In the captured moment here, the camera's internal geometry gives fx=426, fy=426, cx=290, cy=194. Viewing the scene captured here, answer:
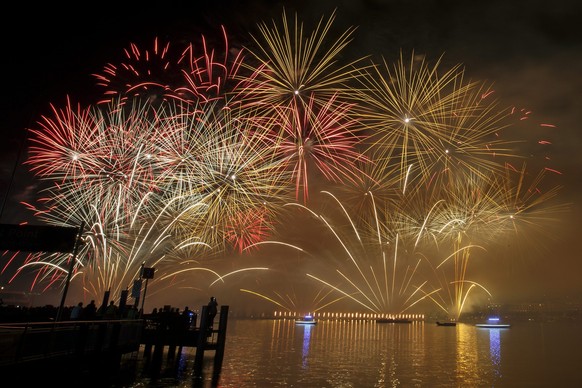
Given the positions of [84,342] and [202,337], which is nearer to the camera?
[84,342]

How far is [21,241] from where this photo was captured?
16281 mm

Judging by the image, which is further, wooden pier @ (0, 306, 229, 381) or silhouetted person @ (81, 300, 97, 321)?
silhouetted person @ (81, 300, 97, 321)

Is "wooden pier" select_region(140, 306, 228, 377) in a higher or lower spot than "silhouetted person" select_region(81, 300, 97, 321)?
lower

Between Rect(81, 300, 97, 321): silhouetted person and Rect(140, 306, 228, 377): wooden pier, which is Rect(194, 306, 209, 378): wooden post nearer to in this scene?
Rect(140, 306, 228, 377): wooden pier

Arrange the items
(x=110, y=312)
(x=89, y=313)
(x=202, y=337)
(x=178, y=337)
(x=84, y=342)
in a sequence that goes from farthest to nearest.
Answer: (x=178, y=337) < (x=202, y=337) < (x=110, y=312) < (x=89, y=313) < (x=84, y=342)

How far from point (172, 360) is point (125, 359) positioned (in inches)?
149

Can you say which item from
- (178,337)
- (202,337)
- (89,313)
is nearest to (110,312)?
(89,313)

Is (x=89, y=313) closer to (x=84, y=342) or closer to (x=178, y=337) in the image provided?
(x=84, y=342)

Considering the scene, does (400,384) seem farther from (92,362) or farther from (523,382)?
(92,362)

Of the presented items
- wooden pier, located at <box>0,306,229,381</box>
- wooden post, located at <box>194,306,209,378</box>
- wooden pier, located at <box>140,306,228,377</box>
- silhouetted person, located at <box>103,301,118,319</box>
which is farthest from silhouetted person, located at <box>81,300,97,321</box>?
wooden post, located at <box>194,306,209,378</box>

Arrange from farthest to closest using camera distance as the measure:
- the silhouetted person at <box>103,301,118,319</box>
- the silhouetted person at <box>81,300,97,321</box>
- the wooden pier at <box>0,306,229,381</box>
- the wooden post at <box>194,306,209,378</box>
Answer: the wooden post at <box>194,306,209,378</box> → the silhouetted person at <box>103,301,118,319</box> → the silhouetted person at <box>81,300,97,321</box> → the wooden pier at <box>0,306,229,381</box>

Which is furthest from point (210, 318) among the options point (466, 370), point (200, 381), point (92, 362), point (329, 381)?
point (466, 370)

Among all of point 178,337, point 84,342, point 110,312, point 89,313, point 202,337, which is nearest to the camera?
point 84,342

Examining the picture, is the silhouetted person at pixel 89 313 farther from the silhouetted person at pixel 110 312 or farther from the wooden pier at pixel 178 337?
the wooden pier at pixel 178 337
